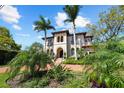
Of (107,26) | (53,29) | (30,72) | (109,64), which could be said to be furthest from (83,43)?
(109,64)

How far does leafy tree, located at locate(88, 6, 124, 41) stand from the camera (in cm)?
1507

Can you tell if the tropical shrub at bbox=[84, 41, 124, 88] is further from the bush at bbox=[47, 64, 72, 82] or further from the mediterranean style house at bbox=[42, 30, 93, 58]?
the mediterranean style house at bbox=[42, 30, 93, 58]

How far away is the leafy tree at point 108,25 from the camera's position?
15.1m

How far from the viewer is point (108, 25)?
15992 mm

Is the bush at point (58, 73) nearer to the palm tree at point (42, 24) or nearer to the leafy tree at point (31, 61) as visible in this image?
the leafy tree at point (31, 61)

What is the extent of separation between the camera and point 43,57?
564 centimetres

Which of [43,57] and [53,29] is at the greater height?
[53,29]

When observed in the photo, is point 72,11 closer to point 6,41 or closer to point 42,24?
point 42,24

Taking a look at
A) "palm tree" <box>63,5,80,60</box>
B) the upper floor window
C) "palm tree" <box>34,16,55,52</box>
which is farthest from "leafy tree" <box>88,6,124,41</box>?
the upper floor window

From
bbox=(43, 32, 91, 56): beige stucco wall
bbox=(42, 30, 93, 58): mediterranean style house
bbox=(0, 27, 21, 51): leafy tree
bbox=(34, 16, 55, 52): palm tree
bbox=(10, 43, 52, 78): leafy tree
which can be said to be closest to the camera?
bbox=(10, 43, 52, 78): leafy tree
